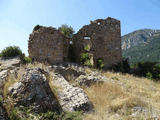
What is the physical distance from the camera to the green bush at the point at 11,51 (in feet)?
50.2

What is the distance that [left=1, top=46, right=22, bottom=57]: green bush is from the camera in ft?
50.2

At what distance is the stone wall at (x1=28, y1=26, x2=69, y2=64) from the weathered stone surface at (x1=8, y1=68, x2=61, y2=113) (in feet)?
32.7

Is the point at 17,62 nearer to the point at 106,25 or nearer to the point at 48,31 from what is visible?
the point at 48,31

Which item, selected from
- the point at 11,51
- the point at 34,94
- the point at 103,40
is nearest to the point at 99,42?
the point at 103,40

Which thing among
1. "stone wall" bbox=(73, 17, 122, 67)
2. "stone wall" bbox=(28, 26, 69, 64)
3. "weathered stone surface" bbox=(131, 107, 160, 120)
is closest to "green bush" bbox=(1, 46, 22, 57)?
"stone wall" bbox=(28, 26, 69, 64)

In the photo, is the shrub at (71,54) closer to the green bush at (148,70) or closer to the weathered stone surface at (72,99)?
the green bush at (148,70)

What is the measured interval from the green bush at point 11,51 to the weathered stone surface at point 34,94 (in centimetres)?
946

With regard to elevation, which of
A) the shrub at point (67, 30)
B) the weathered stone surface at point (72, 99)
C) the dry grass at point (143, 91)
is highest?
the shrub at point (67, 30)

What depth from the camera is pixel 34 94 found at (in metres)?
6.18

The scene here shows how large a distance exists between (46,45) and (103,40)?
637cm

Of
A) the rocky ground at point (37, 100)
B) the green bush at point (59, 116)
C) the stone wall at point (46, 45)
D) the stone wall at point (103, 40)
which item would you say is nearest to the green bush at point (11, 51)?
the stone wall at point (46, 45)

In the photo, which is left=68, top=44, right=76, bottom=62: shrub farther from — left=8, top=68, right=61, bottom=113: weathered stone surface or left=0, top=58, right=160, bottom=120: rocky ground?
left=8, top=68, right=61, bottom=113: weathered stone surface

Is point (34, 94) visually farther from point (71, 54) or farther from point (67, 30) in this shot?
point (67, 30)

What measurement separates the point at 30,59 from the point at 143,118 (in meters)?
12.0
